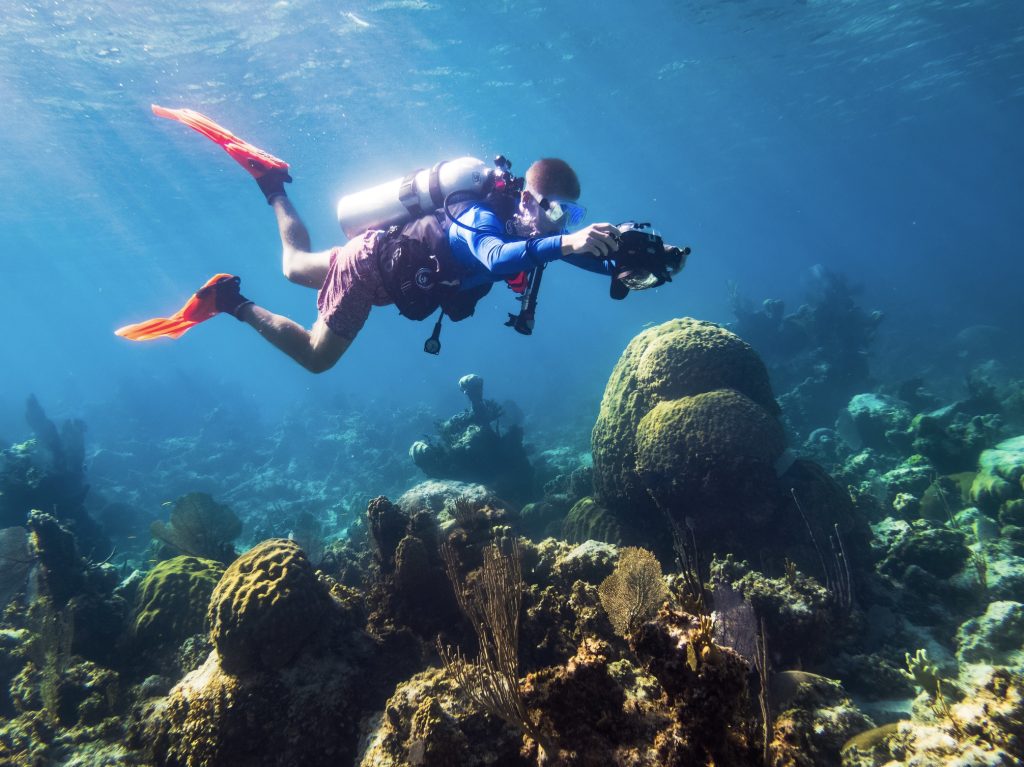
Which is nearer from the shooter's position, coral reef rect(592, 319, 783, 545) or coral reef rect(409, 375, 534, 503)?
coral reef rect(592, 319, 783, 545)

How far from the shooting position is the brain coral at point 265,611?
4074mm

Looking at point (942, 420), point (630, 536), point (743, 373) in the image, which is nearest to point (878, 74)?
point (942, 420)

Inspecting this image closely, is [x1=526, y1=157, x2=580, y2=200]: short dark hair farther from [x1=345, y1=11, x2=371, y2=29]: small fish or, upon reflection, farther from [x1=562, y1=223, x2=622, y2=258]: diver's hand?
[x1=345, y1=11, x2=371, y2=29]: small fish

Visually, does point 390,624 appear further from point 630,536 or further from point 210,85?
point 210,85

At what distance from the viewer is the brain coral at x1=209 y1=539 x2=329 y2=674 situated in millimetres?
4074

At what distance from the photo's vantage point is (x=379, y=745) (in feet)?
10.4

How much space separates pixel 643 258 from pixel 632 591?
2.63 m

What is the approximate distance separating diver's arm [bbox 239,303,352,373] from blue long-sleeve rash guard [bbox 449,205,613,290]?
1526 mm

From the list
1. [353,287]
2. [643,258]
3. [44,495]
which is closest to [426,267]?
[353,287]

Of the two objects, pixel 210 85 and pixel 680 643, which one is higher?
pixel 210 85

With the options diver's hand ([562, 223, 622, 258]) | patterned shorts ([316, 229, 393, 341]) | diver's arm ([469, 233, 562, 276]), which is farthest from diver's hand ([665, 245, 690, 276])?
patterned shorts ([316, 229, 393, 341])

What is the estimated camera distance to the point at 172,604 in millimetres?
6191

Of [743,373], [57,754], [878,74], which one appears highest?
[878,74]

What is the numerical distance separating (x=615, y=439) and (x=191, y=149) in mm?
27038
